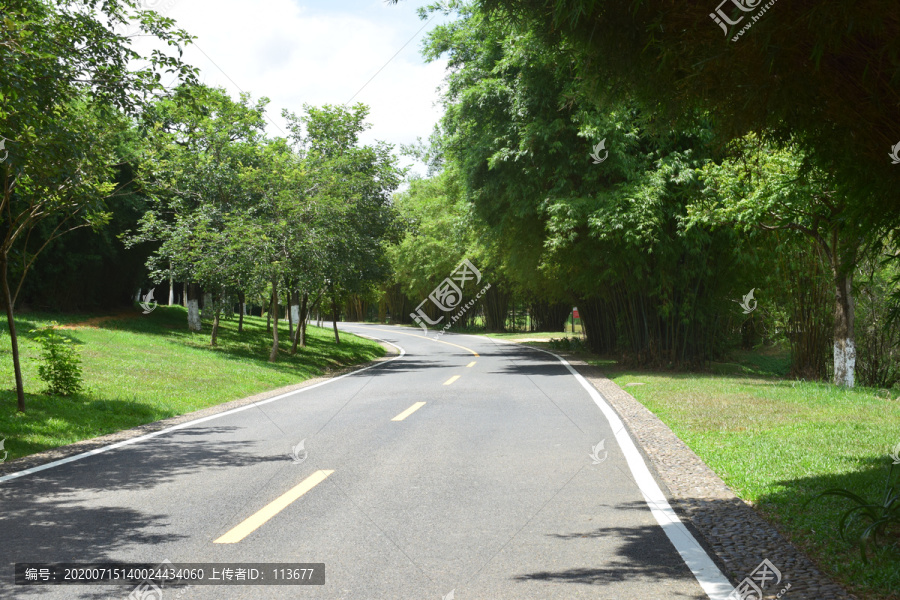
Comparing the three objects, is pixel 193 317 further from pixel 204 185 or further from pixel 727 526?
pixel 727 526

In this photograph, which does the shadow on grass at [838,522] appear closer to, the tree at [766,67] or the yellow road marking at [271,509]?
the tree at [766,67]

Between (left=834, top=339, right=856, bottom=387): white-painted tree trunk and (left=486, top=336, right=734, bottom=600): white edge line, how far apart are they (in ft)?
27.3

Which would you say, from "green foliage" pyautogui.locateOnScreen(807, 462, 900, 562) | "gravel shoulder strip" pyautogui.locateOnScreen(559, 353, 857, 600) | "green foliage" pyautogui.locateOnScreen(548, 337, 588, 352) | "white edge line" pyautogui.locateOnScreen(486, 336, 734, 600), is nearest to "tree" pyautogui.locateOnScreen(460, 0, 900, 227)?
"green foliage" pyautogui.locateOnScreen(807, 462, 900, 562)

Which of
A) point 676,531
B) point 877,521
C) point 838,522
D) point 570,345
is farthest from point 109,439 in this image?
point 570,345

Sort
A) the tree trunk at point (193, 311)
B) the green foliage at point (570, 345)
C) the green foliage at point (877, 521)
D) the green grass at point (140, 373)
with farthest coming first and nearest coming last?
1. the green foliage at point (570, 345)
2. the tree trunk at point (193, 311)
3. the green grass at point (140, 373)
4. the green foliage at point (877, 521)

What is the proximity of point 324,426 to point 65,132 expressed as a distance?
5.03m

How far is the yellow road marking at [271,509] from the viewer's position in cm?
477

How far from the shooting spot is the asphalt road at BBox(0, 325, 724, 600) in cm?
402

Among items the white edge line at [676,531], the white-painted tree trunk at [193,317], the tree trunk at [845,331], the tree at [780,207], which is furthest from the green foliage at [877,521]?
the white-painted tree trunk at [193,317]

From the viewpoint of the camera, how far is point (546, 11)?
16.8 feet

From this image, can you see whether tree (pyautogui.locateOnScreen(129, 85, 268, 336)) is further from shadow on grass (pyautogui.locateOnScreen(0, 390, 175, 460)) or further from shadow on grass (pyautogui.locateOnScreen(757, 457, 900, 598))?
shadow on grass (pyautogui.locateOnScreen(757, 457, 900, 598))

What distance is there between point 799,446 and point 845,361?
8.00 metres

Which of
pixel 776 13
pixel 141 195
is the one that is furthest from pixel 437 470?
pixel 141 195

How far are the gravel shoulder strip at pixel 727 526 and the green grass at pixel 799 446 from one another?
12 centimetres
